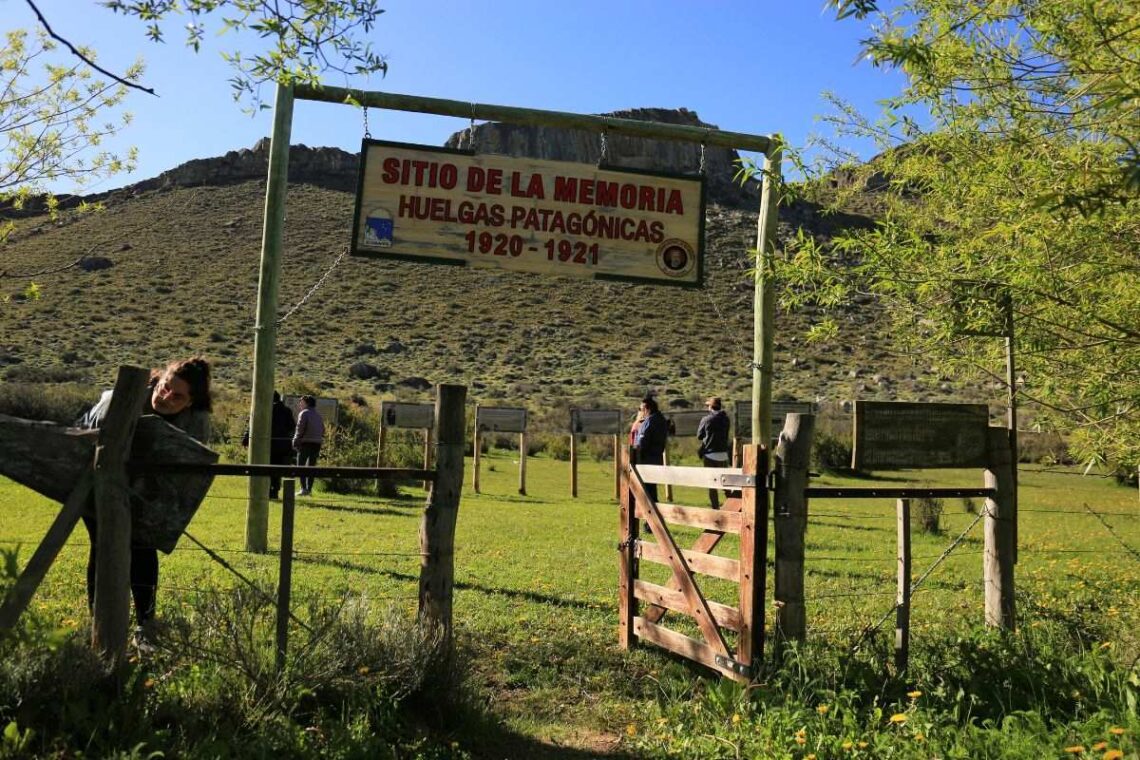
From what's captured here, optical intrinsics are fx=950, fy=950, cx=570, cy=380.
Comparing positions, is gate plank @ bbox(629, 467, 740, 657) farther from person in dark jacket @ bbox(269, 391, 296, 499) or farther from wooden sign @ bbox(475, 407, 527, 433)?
wooden sign @ bbox(475, 407, 527, 433)

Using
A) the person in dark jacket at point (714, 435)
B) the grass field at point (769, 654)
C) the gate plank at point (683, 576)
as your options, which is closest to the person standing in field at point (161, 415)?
the grass field at point (769, 654)

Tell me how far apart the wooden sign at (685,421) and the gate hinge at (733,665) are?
13958mm

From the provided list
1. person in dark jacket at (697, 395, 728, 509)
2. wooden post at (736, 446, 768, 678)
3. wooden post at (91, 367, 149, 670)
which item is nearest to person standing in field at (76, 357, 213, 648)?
wooden post at (91, 367, 149, 670)

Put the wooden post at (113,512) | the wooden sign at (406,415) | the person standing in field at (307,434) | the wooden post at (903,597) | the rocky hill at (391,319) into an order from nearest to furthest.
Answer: the wooden post at (113,512) → the wooden post at (903,597) → the person standing in field at (307,434) → the wooden sign at (406,415) → the rocky hill at (391,319)

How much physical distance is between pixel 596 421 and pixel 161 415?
584 inches

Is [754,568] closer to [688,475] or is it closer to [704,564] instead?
[704,564]

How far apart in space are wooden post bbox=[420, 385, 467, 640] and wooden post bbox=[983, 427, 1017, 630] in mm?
3495

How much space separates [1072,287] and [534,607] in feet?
15.2

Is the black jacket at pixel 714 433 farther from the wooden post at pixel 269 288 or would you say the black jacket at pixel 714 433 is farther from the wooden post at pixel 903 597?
the wooden post at pixel 903 597

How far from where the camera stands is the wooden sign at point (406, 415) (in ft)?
62.7

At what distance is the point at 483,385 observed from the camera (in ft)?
134

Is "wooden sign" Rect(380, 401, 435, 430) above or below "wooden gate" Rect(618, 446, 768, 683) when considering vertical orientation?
above

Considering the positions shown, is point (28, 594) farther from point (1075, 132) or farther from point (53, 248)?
point (53, 248)

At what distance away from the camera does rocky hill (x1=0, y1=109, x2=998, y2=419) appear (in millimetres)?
40469
